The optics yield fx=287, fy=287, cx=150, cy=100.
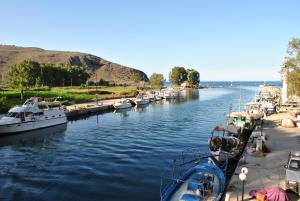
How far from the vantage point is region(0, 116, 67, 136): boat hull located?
153ft

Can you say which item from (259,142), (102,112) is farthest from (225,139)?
(102,112)

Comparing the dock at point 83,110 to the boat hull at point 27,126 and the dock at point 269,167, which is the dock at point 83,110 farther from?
the dock at point 269,167

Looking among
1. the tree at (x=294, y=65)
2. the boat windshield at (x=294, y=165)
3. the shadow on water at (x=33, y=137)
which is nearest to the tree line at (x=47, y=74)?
the shadow on water at (x=33, y=137)

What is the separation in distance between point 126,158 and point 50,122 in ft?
92.2

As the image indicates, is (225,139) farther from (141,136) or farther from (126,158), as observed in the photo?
(141,136)

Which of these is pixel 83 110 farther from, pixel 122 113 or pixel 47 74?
pixel 47 74

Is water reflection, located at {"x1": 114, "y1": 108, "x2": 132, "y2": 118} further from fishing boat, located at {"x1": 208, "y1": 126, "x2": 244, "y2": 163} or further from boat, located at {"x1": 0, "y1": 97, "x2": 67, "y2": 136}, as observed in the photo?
fishing boat, located at {"x1": 208, "y1": 126, "x2": 244, "y2": 163}

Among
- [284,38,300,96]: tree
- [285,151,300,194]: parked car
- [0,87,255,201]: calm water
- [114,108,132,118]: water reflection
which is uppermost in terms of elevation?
[284,38,300,96]: tree

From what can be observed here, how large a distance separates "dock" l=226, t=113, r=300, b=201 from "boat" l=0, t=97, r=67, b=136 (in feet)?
122

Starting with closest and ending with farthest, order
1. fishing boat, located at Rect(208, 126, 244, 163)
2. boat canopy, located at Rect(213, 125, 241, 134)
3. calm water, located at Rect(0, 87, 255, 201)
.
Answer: calm water, located at Rect(0, 87, 255, 201) → fishing boat, located at Rect(208, 126, 244, 163) → boat canopy, located at Rect(213, 125, 241, 134)

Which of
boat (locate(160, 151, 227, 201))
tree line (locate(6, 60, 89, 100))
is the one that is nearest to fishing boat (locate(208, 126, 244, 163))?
boat (locate(160, 151, 227, 201))

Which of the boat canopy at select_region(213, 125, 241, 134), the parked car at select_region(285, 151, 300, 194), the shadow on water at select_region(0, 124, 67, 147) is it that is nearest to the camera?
the parked car at select_region(285, 151, 300, 194)

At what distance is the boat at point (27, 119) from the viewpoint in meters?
47.2

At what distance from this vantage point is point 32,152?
3800cm
